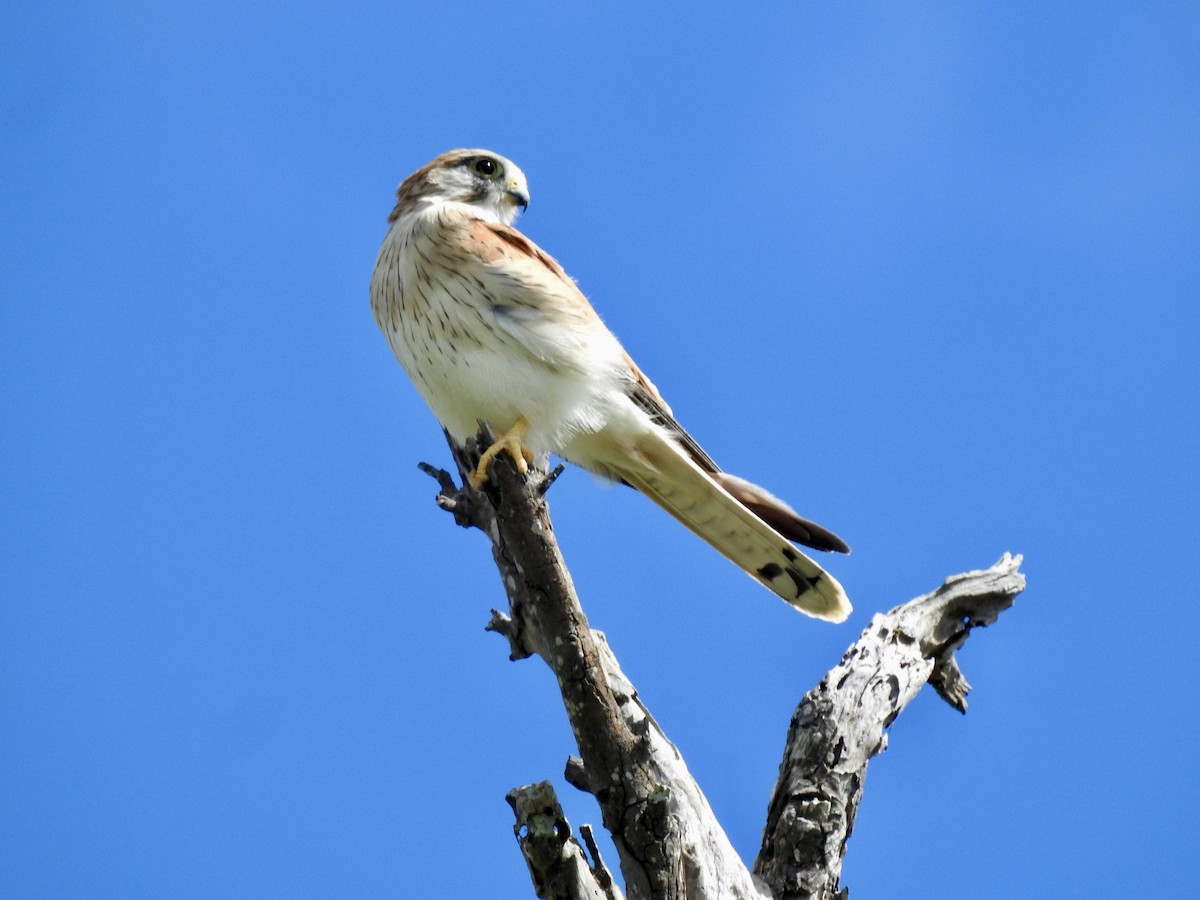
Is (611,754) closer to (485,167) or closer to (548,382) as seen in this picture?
(548,382)

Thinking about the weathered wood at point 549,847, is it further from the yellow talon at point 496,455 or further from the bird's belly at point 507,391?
the bird's belly at point 507,391

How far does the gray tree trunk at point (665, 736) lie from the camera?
8.57 ft

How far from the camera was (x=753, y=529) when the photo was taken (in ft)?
12.1

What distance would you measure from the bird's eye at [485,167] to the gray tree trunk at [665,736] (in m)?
1.30

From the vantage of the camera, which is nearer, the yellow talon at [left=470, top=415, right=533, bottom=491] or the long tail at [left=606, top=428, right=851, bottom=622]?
the yellow talon at [left=470, top=415, right=533, bottom=491]

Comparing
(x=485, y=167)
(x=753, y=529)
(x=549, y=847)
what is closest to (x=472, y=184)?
(x=485, y=167)

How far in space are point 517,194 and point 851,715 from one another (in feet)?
7.76

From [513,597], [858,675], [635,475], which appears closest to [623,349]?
[635,475]

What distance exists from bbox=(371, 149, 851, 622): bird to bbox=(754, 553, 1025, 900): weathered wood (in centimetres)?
31

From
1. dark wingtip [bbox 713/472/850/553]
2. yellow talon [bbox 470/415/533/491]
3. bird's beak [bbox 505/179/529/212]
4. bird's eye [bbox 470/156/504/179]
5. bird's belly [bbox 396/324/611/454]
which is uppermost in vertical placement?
bird's eye [bbox 470/156/504/179]

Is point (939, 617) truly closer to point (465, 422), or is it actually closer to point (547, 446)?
point (547, 446)

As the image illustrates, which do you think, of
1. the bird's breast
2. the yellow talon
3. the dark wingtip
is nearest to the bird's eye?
the bird's breast

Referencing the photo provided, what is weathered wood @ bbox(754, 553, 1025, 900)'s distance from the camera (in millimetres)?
3004

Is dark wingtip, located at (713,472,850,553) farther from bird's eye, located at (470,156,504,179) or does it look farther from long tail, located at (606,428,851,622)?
bird's eye, located at (470,156,504,179)
